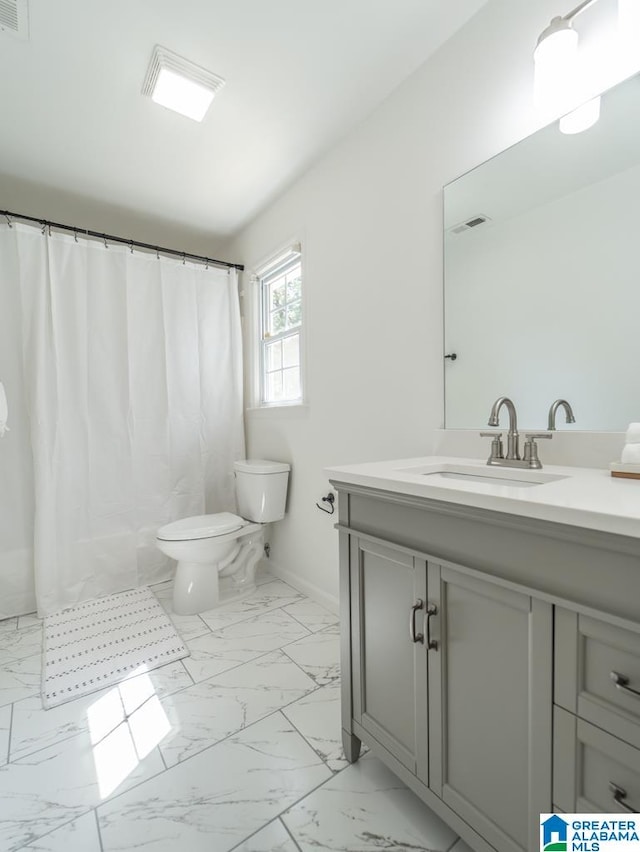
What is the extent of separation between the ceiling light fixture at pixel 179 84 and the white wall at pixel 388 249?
2.10ft

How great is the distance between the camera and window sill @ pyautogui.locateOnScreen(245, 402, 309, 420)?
2301 millimetres

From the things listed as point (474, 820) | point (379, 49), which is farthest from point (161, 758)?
point (379, 49)

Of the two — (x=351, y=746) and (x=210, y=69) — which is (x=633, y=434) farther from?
(x=210, y=69)

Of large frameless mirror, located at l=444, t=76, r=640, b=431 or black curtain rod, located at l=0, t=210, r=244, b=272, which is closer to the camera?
large frameless mirror, located at l=444, t=76, r=640, b=431

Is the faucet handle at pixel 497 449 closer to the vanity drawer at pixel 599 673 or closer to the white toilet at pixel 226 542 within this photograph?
the vanity drawer at pixel 599 673

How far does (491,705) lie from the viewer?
0.80 meters

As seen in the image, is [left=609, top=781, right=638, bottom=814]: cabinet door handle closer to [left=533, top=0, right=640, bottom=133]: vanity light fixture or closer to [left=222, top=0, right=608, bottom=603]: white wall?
[left=222, top=0, right=608, bottom=603]: white wall

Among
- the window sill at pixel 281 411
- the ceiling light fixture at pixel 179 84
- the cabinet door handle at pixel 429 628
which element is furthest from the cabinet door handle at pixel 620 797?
the ceiling light fixture at pixel 179 84

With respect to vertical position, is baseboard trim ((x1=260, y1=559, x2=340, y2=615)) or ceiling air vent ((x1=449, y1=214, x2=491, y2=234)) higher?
ceiling air vent ((x1=449, y1=214, x2=491, y2=234))

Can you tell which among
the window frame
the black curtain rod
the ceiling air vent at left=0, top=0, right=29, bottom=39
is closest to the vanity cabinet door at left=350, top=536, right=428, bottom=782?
the window frame

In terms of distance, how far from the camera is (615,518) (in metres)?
0.58

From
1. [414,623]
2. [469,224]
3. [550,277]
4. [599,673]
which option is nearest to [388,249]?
[469,224]

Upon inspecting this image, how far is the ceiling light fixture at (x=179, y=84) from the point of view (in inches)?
59.4

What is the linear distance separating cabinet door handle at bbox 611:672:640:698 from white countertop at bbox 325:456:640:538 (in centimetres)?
24
